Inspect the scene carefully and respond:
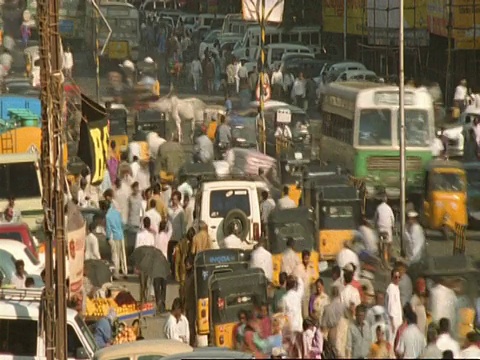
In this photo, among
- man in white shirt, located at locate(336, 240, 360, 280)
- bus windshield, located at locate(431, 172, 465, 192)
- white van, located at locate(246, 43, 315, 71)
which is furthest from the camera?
white van, located at locate(246, 43, 315, 71)

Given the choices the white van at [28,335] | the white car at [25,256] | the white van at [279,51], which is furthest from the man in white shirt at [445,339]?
the white van at [279,51]

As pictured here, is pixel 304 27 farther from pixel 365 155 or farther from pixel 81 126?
pixel 81 126

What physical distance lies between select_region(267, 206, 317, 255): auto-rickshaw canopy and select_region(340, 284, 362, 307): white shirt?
4210 mm

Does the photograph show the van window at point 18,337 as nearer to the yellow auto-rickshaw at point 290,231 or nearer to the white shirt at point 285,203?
the yellow auto-rickshaw at point 290,231

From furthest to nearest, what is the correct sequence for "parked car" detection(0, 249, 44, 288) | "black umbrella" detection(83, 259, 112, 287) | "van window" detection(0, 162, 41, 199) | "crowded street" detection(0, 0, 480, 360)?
1. "van window" detection(0, 162, 41, 199)
2. "black umbrella" detection(83, 259, 112, 287)
3. "parked car" detection(0, 249, 44, 288)
4. "crowded street" detection(0, 0, 480, 360)

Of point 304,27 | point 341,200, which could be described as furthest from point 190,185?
point 304,27

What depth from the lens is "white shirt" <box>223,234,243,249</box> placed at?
27.3 metres

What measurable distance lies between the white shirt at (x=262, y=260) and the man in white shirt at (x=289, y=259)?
0.19 meters

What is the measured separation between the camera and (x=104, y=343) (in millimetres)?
21484

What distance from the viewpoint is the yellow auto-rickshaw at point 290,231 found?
87.8 feet

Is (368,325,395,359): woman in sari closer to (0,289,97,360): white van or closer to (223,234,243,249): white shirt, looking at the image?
(0,289,97,360): white van

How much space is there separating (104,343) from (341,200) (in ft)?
26.7

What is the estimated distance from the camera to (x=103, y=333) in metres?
21.6

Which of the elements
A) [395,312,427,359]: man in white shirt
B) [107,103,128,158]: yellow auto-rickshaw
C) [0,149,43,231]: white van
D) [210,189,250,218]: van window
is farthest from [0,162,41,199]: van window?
[395,312,427,359]: man in white shirt
